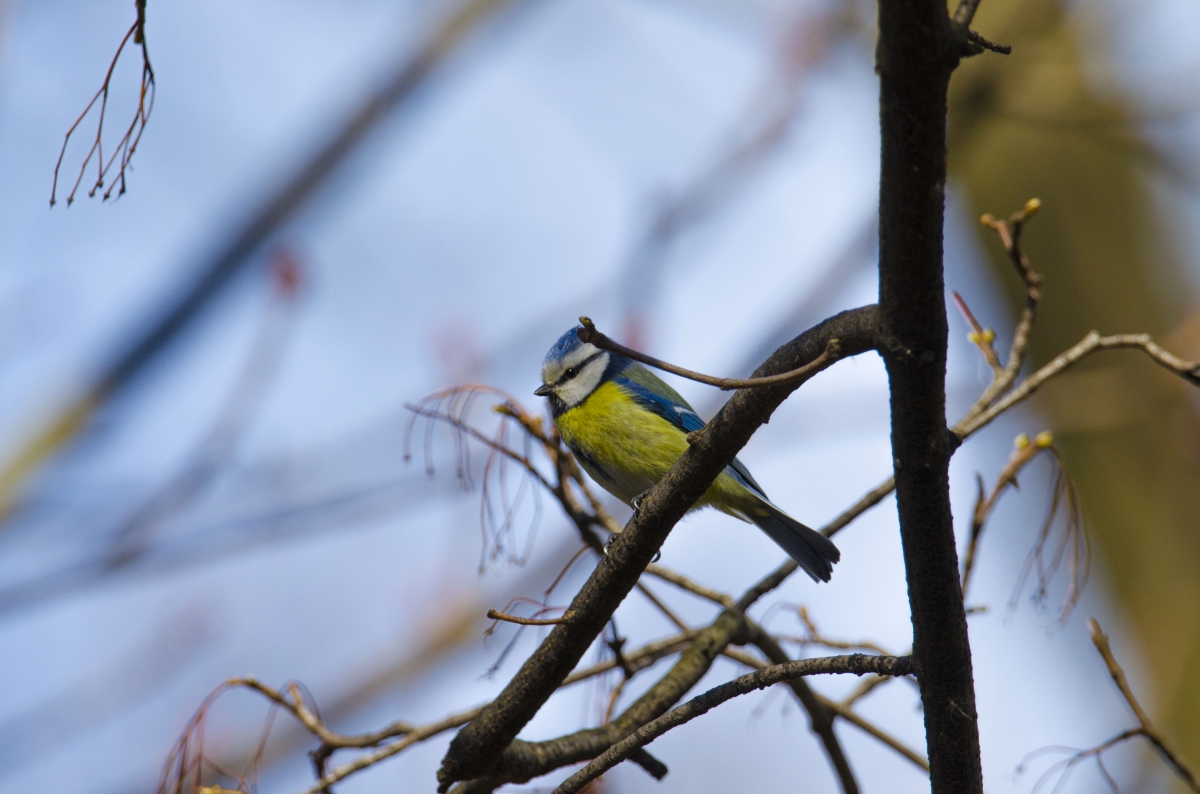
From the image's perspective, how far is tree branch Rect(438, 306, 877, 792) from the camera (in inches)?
53.6

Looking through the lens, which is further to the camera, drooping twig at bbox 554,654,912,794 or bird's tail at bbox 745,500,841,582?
bird's tail at bbox 745,500,841,582

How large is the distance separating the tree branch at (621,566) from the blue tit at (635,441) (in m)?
1.18

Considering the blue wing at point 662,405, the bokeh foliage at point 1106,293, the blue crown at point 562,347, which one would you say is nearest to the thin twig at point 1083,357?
the blue wing at point 662,405

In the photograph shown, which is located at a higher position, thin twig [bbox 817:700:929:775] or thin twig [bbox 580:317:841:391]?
thin twig [bbox 580:317:841:391]

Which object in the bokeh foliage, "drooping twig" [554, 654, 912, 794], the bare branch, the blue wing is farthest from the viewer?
the bokeh foliage

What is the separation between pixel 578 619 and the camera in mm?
1657

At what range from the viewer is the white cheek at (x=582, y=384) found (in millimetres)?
3337

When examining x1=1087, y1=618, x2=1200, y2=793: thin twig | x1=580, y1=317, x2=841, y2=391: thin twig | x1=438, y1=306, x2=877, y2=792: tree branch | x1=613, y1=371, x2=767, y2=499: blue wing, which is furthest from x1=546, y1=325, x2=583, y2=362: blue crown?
x1=580, y1=317, x2=841, y2=391: thin twig

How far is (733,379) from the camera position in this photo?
1.19 meters

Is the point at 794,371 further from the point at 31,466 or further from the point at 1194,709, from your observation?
the point at 1194,709

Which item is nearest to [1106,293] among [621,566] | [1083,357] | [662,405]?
[662,405]

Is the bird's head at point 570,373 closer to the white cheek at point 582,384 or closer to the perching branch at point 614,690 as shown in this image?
the white cheek at point 582,384

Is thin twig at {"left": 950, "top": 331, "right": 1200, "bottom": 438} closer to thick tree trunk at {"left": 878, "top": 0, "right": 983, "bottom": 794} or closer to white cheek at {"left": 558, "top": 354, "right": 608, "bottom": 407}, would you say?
thick tree trunk at {"left": 878, "top": 0, "right": 983, "bottom": 794}

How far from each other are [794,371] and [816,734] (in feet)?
4.47
